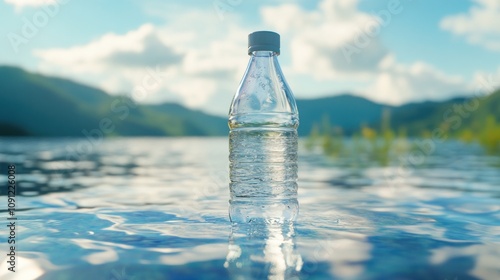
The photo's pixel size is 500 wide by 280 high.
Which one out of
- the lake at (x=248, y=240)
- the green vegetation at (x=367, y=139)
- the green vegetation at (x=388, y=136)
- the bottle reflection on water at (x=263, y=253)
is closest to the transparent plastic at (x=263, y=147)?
the lake at (x=248, y=240)

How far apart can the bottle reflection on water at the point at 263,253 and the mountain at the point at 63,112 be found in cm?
10804

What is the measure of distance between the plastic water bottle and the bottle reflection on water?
51cm

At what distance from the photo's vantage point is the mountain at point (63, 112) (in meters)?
121

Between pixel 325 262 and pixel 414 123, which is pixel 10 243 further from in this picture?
pixel 414 123

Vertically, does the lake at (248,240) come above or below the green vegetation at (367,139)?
below

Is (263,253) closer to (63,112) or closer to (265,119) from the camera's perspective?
(265,119)

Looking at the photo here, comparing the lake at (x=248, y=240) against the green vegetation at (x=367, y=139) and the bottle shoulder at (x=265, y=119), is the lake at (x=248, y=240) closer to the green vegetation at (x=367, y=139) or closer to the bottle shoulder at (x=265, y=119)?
the bottle shoulder at (x=265, y=119)

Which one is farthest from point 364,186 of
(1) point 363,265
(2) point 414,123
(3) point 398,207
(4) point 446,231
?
(2) point 414,123

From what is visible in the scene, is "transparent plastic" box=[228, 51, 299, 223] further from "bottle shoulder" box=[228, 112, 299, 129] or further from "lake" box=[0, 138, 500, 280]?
"lake" box=[0, 138, 500, 280]

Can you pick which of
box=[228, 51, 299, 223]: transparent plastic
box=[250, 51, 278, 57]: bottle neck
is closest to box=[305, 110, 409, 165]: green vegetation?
box=[228, 51, 299, 223]: transparent plastic

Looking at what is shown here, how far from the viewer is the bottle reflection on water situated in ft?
7.54

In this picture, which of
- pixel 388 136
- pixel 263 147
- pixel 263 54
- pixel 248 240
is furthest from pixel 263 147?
pixel 388 136

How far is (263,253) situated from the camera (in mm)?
2664

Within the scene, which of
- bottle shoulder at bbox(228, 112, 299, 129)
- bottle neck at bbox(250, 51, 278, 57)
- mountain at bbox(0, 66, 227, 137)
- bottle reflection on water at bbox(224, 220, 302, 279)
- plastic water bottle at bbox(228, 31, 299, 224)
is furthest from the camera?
mountain at bbox(0, 66, 227, 137)
